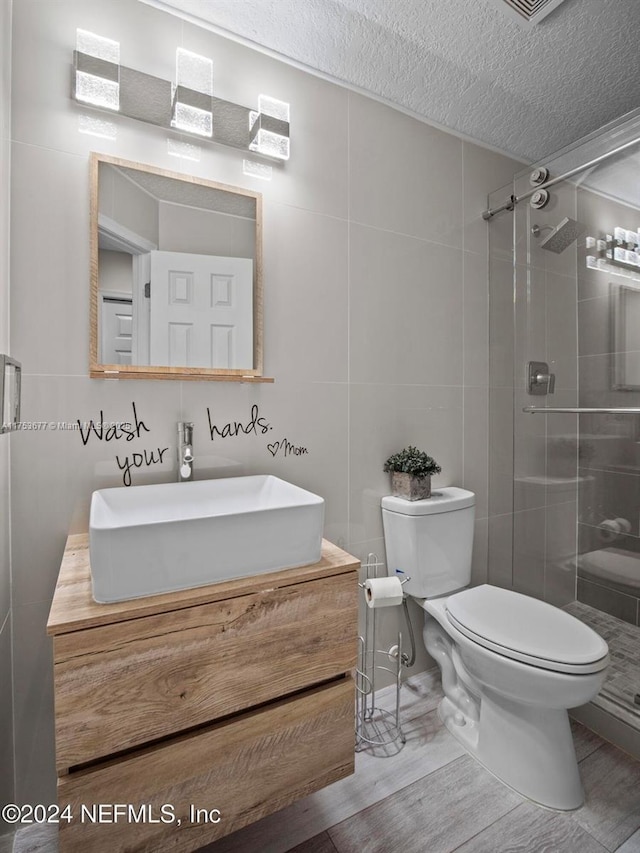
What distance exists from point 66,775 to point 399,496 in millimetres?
1265

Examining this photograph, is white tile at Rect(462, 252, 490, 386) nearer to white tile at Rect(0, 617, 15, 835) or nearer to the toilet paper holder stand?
the toilet paper holder stand

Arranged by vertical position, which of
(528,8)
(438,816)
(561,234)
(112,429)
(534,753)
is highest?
(528,8)

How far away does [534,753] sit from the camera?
1.33m

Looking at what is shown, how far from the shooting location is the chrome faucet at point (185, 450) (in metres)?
1.33

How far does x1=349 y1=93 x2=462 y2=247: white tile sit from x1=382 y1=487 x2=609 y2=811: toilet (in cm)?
113

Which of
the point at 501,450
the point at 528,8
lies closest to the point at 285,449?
the point at 501,450

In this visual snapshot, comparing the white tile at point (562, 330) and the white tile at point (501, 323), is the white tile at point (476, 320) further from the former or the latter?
the white tile at point (562, 330)

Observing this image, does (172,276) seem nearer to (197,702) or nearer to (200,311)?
(200,311)

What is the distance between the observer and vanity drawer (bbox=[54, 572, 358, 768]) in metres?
0.82

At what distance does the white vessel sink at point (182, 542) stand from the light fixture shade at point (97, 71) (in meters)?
1.11

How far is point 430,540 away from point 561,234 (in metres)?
1.36

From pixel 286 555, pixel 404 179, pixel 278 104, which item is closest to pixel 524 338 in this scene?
pixel 404 179

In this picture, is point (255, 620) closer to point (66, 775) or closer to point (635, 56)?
point (66, 775)

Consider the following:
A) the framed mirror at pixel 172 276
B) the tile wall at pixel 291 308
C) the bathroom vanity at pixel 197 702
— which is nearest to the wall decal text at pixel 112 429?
the tile wall at pixel 291 308
